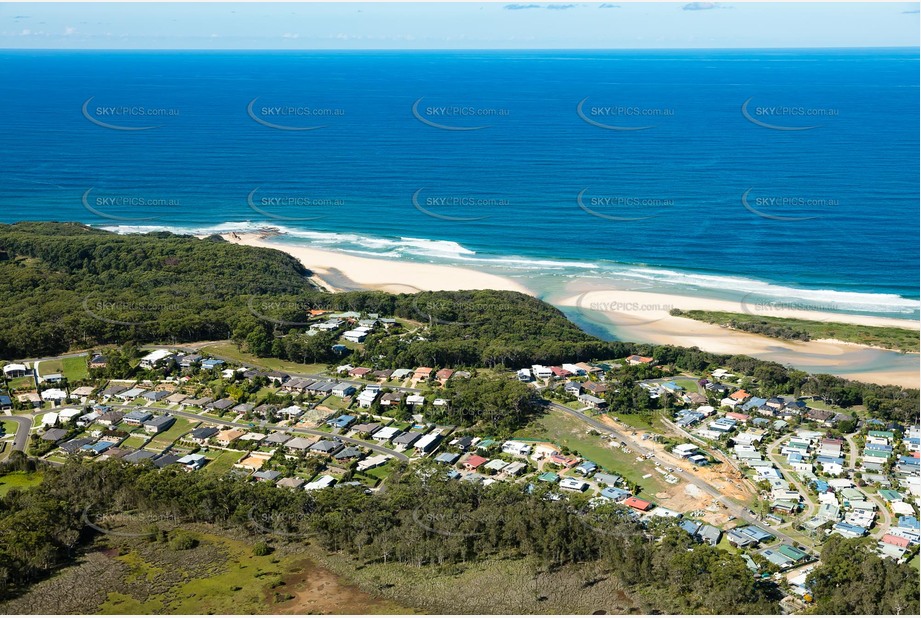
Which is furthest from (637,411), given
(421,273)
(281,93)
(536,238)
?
(281,93)

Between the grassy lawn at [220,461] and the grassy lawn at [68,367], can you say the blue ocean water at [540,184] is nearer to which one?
the grassy lawn at [68,367]

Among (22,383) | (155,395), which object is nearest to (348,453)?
(155,395)

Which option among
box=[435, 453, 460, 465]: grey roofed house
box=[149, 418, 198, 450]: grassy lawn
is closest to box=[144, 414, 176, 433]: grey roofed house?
box=[149, 418, 198, 450]: grassy lawn

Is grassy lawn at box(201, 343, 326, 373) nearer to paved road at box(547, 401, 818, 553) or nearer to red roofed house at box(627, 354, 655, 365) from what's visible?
paved road at box(547, 401, 818, 553)

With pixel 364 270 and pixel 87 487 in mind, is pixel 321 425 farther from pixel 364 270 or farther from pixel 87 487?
pixel 364 270

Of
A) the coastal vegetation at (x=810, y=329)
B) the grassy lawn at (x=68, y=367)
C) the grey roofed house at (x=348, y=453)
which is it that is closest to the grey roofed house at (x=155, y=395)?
the grassy lawn at (x=68, y=367)

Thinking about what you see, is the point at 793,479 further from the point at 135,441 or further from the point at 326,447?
the point at 135,441
